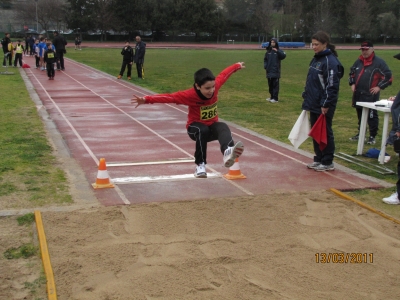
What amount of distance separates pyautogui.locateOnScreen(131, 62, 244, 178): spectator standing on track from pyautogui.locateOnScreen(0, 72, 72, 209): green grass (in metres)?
1.62

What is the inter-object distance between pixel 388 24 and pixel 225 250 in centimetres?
8279

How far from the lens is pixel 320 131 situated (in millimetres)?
8016

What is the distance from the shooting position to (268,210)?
6234mm

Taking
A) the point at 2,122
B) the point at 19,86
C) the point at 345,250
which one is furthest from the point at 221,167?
the point at 19,86

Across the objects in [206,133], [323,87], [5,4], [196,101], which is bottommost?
[206,133]

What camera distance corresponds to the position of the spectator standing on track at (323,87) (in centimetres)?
779

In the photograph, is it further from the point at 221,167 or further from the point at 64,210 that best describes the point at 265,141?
the point at 64,210

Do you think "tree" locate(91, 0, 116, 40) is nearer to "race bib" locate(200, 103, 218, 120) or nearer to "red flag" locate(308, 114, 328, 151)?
"red flag" locate(308, 114, 328, 151)

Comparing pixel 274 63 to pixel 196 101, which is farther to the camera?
pixel 274 63

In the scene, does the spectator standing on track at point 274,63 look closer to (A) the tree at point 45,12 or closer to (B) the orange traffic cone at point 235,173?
(B) the orange traffic cone at point 235,173

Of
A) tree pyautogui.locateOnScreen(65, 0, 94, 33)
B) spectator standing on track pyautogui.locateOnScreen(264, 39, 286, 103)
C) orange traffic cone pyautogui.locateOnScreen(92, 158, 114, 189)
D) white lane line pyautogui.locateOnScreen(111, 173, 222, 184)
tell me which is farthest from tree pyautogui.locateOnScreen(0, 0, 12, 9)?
orange traffic cone pyautogui.locateOnScreen(92, 158, 114, 189)

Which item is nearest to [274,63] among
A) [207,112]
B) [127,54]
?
[127,54]

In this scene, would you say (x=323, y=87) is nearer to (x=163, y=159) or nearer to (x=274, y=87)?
(x=163, y=159)

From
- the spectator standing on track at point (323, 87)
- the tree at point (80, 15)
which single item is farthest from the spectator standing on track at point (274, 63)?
the tree at point (80, 15)
